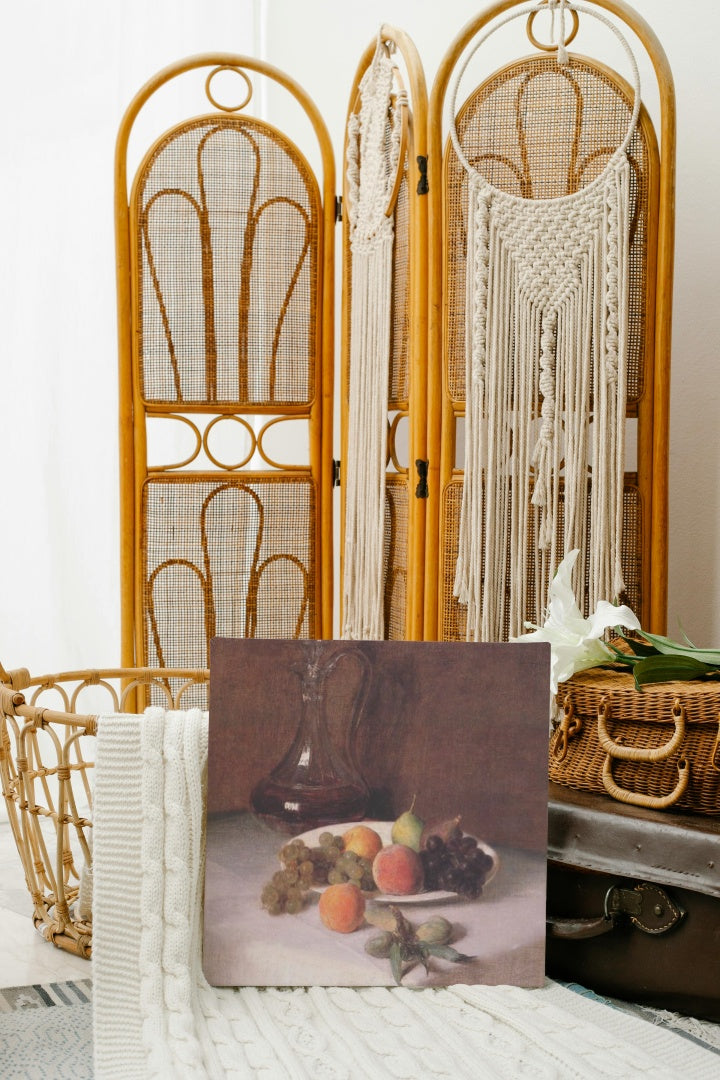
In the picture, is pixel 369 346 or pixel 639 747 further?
pixel 369 346

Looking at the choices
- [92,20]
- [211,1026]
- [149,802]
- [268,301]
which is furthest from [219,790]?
[92,20]

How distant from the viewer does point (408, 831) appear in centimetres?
76

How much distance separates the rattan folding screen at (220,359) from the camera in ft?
4.65

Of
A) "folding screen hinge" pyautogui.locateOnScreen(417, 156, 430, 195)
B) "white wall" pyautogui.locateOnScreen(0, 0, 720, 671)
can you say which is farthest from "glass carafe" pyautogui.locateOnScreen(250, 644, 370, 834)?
"white wall" pyautogui.locateOnScreen(0, 0, 720, 671)

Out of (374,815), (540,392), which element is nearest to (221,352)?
(540,392)

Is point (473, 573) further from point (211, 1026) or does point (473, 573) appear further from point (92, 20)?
point (92, 20)

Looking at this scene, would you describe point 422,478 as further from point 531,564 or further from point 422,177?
point 422,177

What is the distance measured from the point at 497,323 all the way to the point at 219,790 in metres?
0.65

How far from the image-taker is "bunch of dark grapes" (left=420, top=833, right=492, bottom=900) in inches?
30.1

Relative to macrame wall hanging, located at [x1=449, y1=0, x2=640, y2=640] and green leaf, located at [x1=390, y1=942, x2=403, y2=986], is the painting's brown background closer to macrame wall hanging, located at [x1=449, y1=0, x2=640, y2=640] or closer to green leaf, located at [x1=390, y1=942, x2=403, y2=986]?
green leaf, located at [x1=390, y1=942, x2=403, y2=986]

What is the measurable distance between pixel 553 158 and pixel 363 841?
2.63 feet

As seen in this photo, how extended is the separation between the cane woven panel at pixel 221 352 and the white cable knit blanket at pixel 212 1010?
61 centimetres

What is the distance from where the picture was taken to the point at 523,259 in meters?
1.18

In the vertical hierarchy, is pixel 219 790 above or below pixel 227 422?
below
